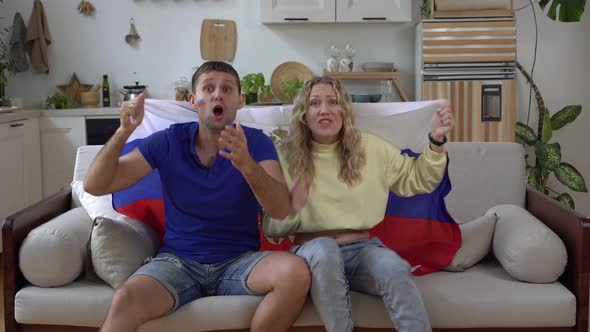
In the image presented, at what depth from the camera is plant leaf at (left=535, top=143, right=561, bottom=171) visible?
5160 millimetres

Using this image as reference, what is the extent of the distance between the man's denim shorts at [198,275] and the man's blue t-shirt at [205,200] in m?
0.03

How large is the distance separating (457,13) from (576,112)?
3.87ft

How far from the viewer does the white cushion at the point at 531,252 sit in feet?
7.88

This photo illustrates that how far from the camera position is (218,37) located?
5.81 metres

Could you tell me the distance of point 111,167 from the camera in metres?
2.28

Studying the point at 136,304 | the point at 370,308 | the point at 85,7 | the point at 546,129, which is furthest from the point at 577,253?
the point at 85,7

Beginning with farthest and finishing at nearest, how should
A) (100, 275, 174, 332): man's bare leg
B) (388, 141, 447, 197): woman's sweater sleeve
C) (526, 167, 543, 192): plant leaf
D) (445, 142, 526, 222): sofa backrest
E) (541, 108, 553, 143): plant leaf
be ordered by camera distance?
1. (541, 108, 553, 143): plant leaf
2. (526, 167, 543, 192): plant leaf
3. (445, 142, 526, 222): sofa backrest
4. (388, 141, 447, 197): woman's sweater sleeve
5. (100, 275, 174, 332): man's bare leg

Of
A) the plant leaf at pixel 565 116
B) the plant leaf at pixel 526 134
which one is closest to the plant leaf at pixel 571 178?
the plant leaf at pixel 526 134

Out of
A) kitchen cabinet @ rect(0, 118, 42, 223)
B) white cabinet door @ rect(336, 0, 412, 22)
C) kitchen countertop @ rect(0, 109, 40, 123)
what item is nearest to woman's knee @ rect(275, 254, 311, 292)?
kitchen cabinet @ rect(0, 118, 42, 223)

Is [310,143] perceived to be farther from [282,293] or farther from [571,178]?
[571,178]

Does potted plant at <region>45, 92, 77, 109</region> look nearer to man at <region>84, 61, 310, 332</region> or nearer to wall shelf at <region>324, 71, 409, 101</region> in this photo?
wall shelf at <region>324, 71, 409, 101</region>

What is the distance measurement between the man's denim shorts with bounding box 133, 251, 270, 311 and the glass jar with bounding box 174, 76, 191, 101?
328cm

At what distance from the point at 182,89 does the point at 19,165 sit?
132cm

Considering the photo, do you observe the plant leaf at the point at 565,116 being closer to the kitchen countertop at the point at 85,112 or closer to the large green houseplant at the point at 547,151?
the large green houseplant at the point at 547,151
